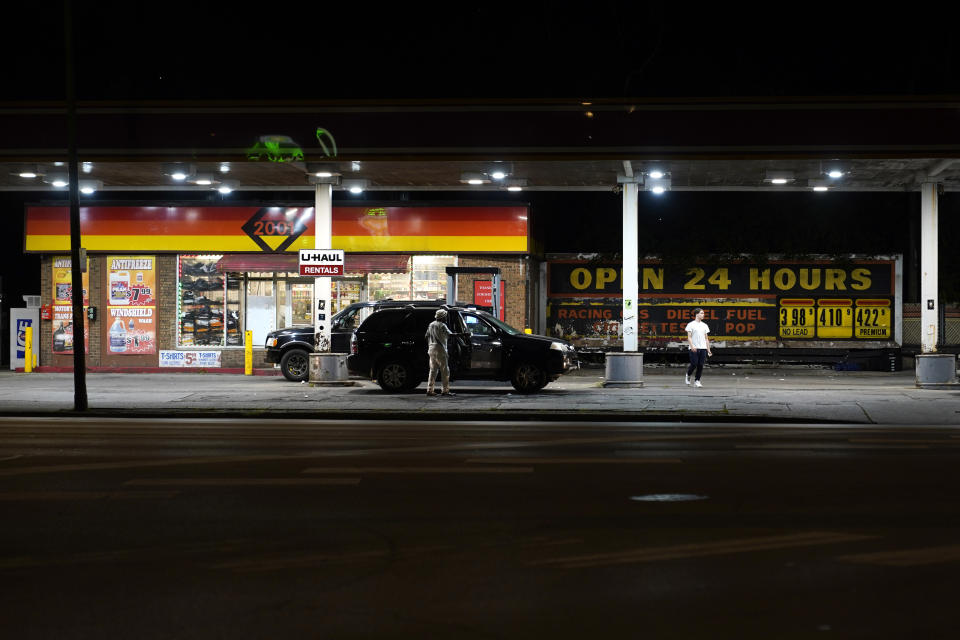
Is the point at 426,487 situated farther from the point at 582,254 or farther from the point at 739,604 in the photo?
the point at 582,254

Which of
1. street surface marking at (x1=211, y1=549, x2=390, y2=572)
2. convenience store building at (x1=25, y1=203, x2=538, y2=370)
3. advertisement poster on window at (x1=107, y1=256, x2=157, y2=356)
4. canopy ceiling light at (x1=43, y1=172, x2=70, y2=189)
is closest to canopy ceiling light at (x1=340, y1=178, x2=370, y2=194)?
convenience store building at (x1=25, y1=203, x2=538, y2=370)

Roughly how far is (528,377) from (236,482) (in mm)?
11411

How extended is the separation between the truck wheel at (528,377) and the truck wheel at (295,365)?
21.0 feet

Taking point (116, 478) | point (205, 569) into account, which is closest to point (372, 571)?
point (205, 569)

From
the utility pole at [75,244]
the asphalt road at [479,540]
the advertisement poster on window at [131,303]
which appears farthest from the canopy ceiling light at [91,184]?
the asphalt road at [479,540]

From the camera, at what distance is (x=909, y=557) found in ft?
22.7

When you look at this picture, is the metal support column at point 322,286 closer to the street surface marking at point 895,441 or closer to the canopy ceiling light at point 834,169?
the canopy ceiling light at point 834,169

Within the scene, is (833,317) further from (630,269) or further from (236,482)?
(236,482)

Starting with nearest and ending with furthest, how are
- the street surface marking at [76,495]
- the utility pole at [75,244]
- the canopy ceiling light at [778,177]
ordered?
the street surface marking at [76,495]
the utility pole at [75,244]
the canopy ceiling light at [778,177]

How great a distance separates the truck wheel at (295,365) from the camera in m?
24.9

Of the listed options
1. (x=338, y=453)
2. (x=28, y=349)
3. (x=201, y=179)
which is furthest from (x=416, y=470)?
(x=28, y=349)

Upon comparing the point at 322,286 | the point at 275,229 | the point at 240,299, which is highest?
the point at 275,229

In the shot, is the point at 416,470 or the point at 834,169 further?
the point at 834,169

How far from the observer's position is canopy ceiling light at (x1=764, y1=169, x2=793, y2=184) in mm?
21656
